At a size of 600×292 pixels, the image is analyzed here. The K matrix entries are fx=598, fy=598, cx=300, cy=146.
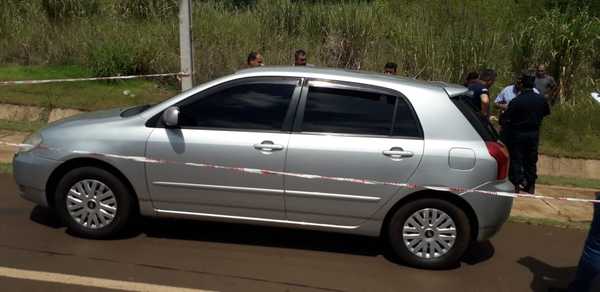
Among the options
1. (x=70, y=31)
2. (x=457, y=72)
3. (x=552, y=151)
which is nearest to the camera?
(x=552, y=151)

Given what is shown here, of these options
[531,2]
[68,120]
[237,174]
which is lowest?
[237,174]

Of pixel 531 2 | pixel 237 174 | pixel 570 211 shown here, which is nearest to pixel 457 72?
pixel 570 211

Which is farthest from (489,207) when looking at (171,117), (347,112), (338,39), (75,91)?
(75,91)

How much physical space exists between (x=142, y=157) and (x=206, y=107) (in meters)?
0.67

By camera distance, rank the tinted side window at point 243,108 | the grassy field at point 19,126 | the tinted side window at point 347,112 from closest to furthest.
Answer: the tinted side window at point 347,112 → the tinted side window at point 243,108 → the grassy field at point 19,126

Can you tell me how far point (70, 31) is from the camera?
47.6 feet

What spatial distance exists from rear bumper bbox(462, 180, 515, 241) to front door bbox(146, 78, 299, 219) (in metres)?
1.55

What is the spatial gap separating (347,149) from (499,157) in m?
1.20

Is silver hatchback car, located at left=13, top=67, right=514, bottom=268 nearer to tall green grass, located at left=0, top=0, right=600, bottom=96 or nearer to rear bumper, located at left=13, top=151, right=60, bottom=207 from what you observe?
rear bumper, located at left=13, top=151, right=60, bottom=207

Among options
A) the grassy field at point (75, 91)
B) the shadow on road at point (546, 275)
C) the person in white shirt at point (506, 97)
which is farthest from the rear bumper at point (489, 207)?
the grassy field at point (75, 91)

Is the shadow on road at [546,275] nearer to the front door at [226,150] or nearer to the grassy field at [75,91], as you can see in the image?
the front door at [226,150]

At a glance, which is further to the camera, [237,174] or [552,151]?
[552,151]

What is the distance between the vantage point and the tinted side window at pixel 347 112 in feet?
15.7

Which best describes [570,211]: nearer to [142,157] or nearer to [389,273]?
[389,273]
